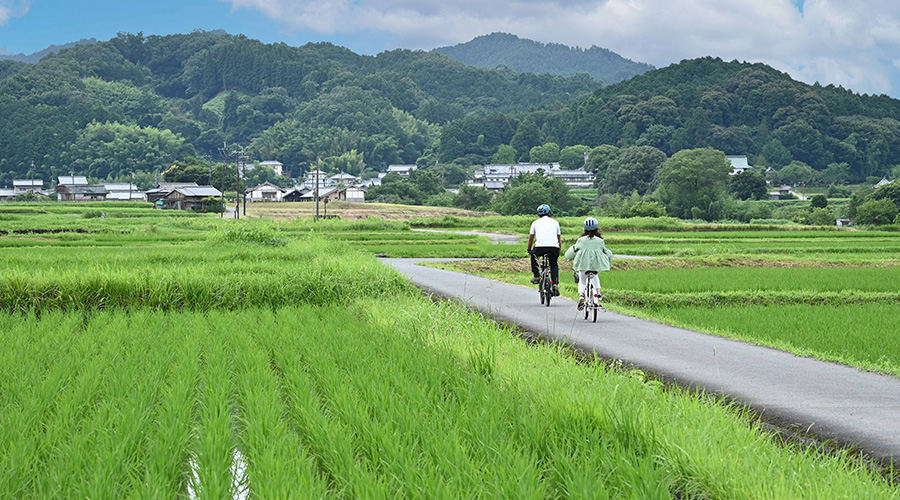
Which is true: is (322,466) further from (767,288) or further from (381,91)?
(381,91)

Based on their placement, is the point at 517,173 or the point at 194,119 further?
the point at 194,119

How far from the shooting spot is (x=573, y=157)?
136375 mm

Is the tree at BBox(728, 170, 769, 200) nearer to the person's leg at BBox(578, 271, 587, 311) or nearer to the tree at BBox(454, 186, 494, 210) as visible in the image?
the tree at BBox(454, 186, 494, 210)

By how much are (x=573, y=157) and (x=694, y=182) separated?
61.8 meters

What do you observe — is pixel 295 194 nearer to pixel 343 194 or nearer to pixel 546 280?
pixel 343 194

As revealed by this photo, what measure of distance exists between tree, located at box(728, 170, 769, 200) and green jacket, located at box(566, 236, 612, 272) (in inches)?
3251

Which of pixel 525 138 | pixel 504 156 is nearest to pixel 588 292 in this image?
pixel 504 156

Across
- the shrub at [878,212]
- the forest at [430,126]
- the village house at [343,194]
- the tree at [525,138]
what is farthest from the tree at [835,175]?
the village house at [343,194]

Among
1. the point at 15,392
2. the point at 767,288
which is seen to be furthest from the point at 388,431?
the point at 767,288

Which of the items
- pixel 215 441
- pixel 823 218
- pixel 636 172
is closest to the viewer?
pixel 215 441

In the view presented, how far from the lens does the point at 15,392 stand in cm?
564

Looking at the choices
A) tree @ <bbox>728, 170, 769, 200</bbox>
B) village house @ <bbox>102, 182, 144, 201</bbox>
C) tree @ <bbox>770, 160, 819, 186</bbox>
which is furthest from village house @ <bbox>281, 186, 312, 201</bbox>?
tree @ <bbox>770, 160, 819, 186</bbox>

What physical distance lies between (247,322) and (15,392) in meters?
4.29

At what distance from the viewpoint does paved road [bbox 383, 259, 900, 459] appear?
17.3 feet
